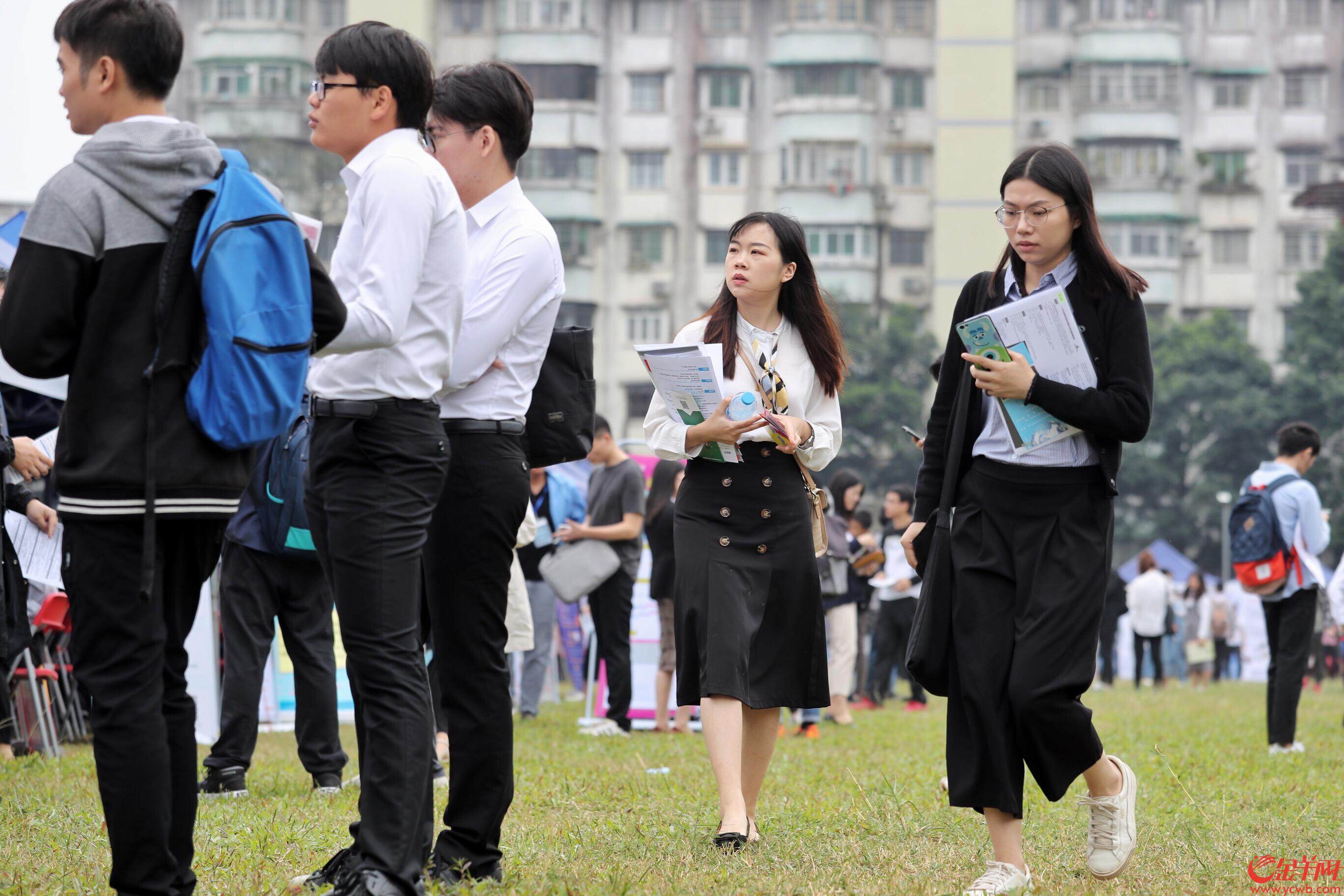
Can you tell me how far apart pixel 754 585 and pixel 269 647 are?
8.71ft

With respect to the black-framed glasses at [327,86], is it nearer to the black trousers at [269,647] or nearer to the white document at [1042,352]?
the white document at [1042,352]

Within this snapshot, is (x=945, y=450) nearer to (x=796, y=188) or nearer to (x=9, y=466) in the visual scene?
(x=9, y=466)

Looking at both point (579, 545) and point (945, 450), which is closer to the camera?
point (945, 450)

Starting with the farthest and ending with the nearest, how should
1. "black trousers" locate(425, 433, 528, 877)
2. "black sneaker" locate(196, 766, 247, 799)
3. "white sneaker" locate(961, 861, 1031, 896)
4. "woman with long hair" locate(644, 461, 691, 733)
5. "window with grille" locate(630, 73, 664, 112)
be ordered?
"window with grille" locate(630, 73, 664, 112), "woman with long hair" locate(644, 461, 691, 733), "black sneaker" locate(196, 766, 247, 799), "white sneaker" locate(961, 861, 1031, 896), "black trousers" locate(425, 433, 528, 877)

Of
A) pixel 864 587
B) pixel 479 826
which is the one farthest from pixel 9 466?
pixel 864 587

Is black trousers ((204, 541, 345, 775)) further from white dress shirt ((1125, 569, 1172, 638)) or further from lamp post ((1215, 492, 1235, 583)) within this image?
lamp post ((1215, 492, 1235, 583))

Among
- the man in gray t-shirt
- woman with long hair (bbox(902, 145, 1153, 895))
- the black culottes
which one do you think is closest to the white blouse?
the black culottes

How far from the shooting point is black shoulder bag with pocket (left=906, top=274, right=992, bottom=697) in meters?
4.87

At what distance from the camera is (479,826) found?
448 cm

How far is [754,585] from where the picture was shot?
19.0 feet

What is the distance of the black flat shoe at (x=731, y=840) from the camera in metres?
5.42

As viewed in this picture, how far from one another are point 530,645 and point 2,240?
3484 mm

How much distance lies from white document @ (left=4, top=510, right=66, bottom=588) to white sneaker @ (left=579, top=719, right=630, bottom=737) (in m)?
4.41

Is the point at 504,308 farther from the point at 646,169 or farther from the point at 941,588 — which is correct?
the point at 646,169
